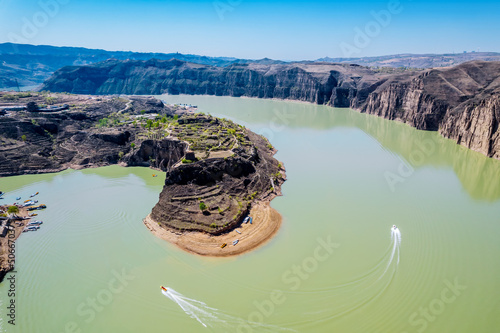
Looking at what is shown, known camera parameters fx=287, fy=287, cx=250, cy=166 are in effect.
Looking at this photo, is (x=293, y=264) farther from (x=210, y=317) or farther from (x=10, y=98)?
(x=10, y=98)

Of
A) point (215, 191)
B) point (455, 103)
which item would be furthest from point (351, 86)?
point (215, 191)

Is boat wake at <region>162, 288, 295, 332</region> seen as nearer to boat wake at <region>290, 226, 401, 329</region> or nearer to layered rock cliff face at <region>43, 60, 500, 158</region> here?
boat wake at <region>290, 226, 401, 329</region>

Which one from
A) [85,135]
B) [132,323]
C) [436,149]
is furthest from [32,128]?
[436,149]

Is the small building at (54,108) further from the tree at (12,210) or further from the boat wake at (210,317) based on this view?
the boat wake at (210,317)

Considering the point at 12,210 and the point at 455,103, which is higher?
the point at 455,103

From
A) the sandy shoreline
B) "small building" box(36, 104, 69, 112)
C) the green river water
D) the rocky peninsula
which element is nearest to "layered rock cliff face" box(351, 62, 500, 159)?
the green river water

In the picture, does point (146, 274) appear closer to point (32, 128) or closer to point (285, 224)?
point (285, 224)
